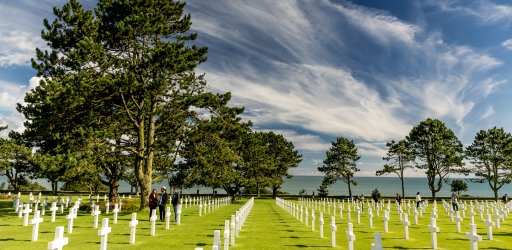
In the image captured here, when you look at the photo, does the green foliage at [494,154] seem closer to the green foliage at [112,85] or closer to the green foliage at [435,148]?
the green foliage at [435,148]

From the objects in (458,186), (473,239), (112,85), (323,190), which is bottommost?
(323,190)

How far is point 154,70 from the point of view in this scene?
26.3 metres

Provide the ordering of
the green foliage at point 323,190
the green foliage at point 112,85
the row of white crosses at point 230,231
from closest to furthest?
1. the row of white crosses at point 230,231
2. the green foliage at point 112,85
3. the green foliage at point 323,190

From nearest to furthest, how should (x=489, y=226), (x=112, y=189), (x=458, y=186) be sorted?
(x=489, y=226), (x=112, y=189), (x=458, y=186)

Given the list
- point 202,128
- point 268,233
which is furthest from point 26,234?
point 202,128

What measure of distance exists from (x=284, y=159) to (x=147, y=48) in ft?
180

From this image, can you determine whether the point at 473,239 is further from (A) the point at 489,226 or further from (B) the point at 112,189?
(B) the point at 112,189

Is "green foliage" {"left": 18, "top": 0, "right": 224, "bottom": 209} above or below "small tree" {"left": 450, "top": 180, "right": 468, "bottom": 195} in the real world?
above

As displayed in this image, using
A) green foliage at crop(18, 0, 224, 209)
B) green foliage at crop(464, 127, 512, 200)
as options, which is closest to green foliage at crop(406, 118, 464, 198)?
green foliage at crop(464, 127, 512, 200)

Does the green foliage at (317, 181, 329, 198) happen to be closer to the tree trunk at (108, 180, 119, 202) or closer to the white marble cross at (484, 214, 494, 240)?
the tree trunk at (108, 180, 119, 202)

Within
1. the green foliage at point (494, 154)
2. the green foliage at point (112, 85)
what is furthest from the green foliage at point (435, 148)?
the green foliage at point (112, 85)

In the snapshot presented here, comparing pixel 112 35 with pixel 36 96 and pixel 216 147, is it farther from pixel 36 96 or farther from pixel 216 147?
pixel 216 147

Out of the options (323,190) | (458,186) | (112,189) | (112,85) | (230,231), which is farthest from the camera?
(323,190)

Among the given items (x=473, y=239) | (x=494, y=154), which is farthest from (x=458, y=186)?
(x=473, y=239)
